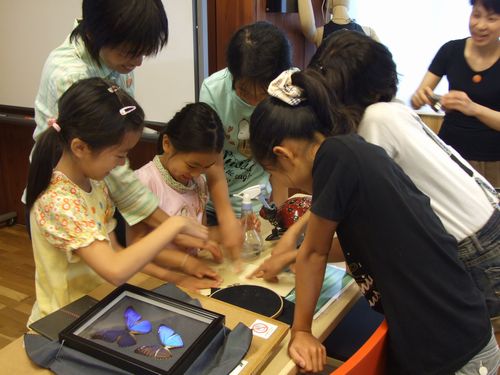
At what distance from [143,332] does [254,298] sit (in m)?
0.32

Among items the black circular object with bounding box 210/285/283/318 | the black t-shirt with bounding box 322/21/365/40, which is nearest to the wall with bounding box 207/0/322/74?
the black t-shirt with bounding box 322/21/365/40

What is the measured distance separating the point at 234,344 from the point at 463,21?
2.34m

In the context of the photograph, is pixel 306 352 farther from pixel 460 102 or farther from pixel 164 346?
pixel 460 102

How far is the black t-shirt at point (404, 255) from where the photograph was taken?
85 centimetres

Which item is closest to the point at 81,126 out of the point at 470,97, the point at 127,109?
the point at 127,109

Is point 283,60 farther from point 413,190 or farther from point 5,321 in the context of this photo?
point 5,321

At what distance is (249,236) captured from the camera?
143 centimetres

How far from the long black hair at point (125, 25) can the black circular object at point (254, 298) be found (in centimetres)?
67

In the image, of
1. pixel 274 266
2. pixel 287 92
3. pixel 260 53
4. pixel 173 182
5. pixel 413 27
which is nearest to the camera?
pixel 287 92

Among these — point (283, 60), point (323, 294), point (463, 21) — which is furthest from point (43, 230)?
point (463, 21)

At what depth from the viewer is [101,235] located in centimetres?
109

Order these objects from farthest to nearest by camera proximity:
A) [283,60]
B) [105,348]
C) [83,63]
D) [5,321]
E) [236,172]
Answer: [5,321]
[236,172]
[283,60]
[83,63]
[105,348]

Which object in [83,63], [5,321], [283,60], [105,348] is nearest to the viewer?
[105,348]

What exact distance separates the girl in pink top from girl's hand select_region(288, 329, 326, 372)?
43cm
